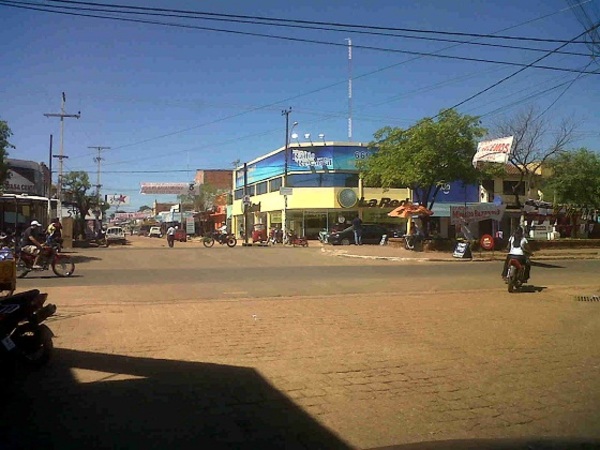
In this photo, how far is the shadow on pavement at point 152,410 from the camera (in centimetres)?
412

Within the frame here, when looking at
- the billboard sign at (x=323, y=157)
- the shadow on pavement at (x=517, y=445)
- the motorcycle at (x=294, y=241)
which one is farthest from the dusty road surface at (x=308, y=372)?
the billboard sign at (x=323, y=157)

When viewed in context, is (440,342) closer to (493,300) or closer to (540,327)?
(540,327)

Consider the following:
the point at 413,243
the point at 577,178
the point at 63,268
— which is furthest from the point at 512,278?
the point at 577,178

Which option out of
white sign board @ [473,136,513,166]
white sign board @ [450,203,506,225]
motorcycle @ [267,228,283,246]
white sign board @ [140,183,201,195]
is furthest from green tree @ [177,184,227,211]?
white sign board @ [473,136,513,166]

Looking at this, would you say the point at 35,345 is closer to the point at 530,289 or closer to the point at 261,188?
the point at 530,289

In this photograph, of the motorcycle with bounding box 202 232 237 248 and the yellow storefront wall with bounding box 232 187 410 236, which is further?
the yellow storefront wall with bounding box 232 187 410 236

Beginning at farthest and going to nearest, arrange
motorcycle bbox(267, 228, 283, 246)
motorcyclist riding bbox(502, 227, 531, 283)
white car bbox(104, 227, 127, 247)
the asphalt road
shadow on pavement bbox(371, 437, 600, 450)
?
white car bbox(104, 227, 127, 247), motorcycle bbox(267, 228, 283, 246), the asphalt road, motorcyclist riding bbox(502, 227, 531, 283), shadow on pavement bbox(371, 437, 600, 450)

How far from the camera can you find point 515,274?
12.8m

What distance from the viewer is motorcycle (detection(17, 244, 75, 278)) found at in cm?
1598

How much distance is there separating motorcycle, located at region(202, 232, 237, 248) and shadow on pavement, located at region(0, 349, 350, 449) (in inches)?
1108

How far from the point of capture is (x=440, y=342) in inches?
293

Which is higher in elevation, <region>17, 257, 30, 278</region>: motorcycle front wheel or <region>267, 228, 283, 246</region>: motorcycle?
<region>267, 228, 283, 246</region>: motorcycle

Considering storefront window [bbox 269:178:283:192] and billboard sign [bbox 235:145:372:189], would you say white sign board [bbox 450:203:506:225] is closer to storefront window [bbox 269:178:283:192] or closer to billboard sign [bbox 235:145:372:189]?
billboard sign [bbox 235:145:372:189]

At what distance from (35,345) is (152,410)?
87.2 inches
